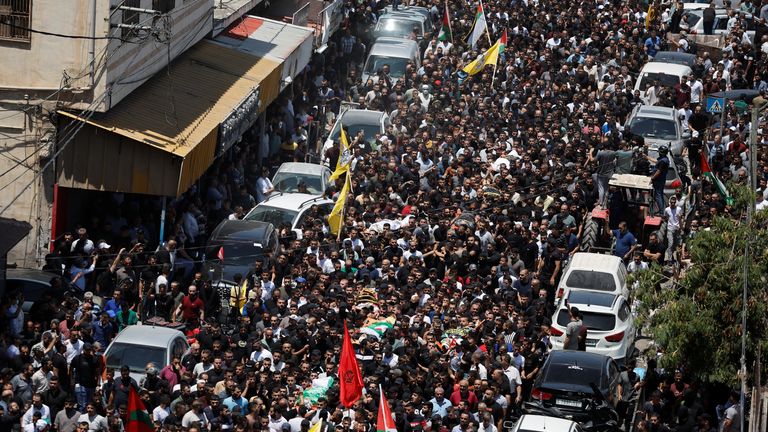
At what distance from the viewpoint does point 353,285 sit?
27172mm

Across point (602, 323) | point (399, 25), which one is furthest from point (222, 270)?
point (399, 25)

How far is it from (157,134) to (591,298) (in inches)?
311

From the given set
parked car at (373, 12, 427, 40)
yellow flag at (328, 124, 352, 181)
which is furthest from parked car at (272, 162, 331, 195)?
parked car at (373, 12, 427, 40)

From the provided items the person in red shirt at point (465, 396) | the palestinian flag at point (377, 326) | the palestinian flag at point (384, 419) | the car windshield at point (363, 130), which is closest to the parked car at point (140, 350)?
the palestinian flag at point (377, 326)

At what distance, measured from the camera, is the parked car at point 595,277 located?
93.2ft

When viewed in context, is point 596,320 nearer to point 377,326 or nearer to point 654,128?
point 377,326

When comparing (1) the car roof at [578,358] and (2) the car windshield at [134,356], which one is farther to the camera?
(1) the car roof at [578,358]

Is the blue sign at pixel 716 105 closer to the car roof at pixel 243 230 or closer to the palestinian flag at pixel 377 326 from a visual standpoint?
the car roof at pixel 243 230

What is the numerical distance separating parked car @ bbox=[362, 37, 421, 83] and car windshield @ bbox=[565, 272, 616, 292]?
1388 cm

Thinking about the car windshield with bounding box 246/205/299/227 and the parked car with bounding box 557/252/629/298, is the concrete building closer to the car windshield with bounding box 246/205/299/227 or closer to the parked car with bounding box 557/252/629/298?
the car windshield with bounding box 246/205/299/227

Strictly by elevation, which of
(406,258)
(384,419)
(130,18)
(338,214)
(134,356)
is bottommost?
(406,258)

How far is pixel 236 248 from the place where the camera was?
28.8 metres

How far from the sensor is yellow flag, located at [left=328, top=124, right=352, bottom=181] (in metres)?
32.0

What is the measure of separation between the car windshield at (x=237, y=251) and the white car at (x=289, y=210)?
153 centimetres
